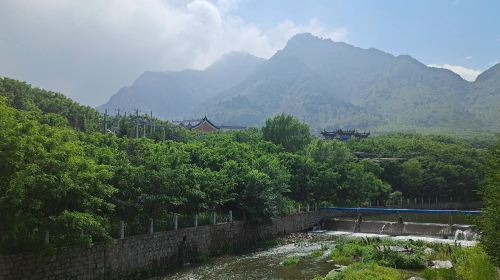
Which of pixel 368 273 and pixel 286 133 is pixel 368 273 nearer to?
pixel 368 273

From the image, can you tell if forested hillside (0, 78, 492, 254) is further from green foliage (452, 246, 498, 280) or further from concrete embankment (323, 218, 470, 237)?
green foliage (452, 246, 498, 280)

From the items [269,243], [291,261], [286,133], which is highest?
[286,133]

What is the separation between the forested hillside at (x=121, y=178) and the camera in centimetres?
1934

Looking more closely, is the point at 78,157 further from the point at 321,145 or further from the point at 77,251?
the point at 321,145

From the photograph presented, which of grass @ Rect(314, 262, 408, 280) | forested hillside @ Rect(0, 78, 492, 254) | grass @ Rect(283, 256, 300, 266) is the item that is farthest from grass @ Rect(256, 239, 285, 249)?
grass @ Rect(314, 262, 408, 280)

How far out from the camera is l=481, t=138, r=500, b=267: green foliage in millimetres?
16719

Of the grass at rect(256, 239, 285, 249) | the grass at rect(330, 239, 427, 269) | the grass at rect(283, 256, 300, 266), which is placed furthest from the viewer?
the grass at rect(256, 239, 285, 249)

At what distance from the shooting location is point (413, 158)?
8219cm

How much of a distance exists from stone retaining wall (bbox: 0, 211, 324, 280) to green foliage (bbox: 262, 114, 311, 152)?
1392 inches

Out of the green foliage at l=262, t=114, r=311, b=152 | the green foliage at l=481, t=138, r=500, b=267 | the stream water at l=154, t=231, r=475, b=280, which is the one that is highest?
the green foliage at l=262, t=114, r=311, b=152

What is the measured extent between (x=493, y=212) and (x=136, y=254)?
19.1 meters

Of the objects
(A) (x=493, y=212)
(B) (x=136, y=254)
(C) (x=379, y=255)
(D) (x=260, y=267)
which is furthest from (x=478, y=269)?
(B) (x=136, y=254)

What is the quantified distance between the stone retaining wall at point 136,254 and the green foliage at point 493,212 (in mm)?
18448

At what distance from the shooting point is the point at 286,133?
3049 inches
